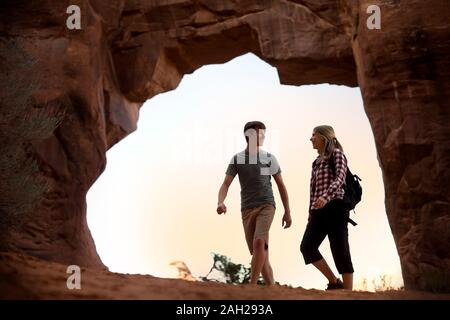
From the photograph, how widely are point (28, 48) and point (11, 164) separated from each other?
3.74m

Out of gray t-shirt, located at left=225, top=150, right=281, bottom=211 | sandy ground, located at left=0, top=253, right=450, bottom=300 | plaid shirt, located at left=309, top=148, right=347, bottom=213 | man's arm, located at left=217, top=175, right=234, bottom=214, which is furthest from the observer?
gray t-shirt, located at left=225, top=150, right=281, bottom=211

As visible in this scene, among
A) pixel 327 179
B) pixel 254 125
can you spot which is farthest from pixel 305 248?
pixel 254 125

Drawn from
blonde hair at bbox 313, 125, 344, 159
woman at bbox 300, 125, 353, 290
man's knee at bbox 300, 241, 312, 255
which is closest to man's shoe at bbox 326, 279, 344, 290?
woman at bbox 300, 125, 353, 290

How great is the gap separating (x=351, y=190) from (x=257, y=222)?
1.11 m

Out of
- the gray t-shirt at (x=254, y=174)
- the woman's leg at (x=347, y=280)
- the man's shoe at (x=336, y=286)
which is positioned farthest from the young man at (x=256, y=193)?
the woman's leg at (x=347, y=280)

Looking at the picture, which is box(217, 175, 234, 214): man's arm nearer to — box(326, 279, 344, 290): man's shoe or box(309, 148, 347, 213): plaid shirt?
box(309, 148, 347, 213): plaid shirt

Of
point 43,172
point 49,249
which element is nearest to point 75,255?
point 49,249

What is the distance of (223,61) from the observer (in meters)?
11.0

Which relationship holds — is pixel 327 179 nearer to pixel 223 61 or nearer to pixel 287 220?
pixel 287 220

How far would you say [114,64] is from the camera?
413 inches

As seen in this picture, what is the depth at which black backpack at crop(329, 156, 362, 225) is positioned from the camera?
6105mm

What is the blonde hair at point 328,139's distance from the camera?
6.21 metres

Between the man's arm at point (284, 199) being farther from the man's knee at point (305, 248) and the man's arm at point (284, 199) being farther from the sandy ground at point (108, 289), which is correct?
the sandy ground at point (108, 289)

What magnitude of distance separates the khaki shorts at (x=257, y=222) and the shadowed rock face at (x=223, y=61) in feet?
8.34
